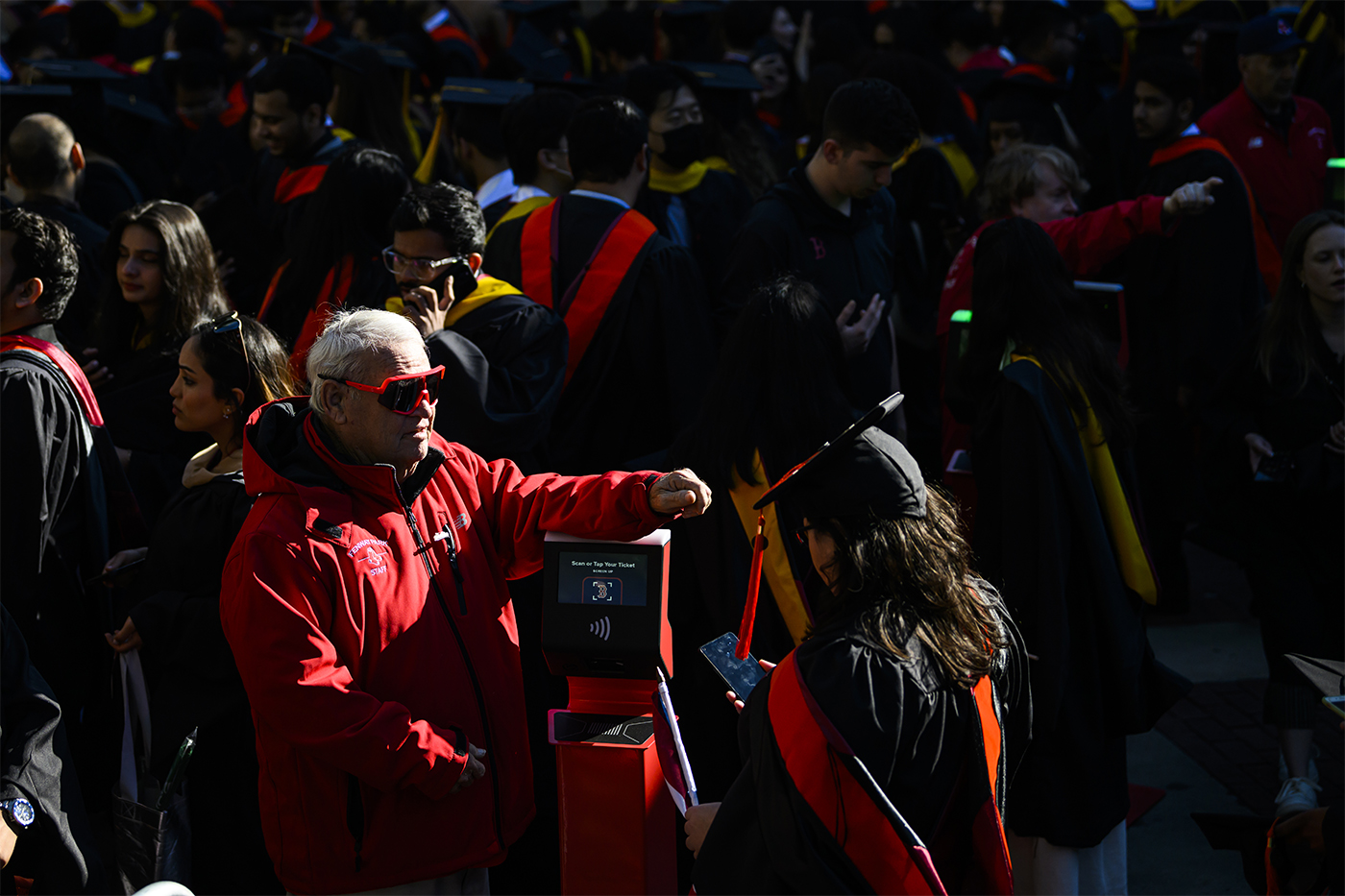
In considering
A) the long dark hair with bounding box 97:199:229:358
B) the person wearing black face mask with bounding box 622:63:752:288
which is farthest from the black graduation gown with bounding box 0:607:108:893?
the person wearing black face mask with bounding box 622:63:752:288

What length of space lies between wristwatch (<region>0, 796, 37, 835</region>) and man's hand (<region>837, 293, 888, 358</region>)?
3.11 meters

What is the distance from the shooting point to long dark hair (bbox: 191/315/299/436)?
3.55 metres

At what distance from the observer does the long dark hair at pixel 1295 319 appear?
450cm

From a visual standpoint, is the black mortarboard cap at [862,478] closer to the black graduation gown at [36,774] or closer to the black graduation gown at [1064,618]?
the black graduation gown at [1064,618]

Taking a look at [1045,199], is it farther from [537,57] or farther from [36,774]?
[537,57]

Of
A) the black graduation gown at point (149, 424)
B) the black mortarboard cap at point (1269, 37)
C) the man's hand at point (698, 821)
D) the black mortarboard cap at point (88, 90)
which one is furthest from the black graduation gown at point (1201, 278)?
the black mortarboard cap at point (88, 90)

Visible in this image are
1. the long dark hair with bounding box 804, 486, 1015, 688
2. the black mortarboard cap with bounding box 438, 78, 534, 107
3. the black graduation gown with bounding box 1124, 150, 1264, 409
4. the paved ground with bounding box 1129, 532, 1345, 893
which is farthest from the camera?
the black mortarboard cap with bounding box 438, 78, 534, 107

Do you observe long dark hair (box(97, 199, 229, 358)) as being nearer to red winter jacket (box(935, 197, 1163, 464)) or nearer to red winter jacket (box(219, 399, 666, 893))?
red winter jacket (box(219, 399, 666, 893))

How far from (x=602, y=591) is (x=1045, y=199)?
350 cm

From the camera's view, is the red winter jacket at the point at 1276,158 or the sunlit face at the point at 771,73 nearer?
the red winter jacket at the point at 1276,158

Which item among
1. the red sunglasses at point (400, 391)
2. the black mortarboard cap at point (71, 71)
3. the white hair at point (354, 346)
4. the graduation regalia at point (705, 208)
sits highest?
the black mortarboard cap at point (71, 71)

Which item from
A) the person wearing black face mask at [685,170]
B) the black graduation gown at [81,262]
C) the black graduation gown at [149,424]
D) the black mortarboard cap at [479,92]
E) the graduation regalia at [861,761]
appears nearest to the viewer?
the graduation regalia at [861,761]

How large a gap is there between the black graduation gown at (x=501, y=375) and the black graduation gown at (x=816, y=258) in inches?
36.1

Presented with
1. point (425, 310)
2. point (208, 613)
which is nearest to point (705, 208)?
point (425, 310)
